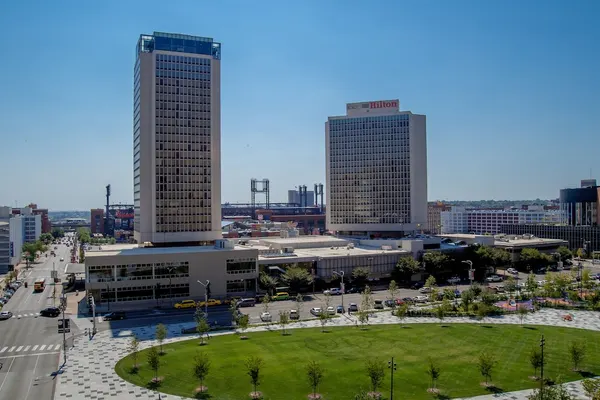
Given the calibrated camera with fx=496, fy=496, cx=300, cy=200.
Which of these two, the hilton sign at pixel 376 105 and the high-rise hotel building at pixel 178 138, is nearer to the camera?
the high-rise hotel building at pixel 178 138

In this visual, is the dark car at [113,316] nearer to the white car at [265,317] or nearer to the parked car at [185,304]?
the parked car at [185,304]

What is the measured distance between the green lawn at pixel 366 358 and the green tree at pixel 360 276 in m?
31.7

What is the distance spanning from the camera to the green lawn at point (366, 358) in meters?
49.8

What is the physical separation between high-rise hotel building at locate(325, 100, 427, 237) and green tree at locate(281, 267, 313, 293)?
50248mm

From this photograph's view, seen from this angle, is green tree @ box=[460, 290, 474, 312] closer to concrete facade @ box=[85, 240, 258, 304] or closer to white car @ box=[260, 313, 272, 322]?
white car @ box=[260, 313, 272, 322]

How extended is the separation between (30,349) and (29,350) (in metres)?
0.49

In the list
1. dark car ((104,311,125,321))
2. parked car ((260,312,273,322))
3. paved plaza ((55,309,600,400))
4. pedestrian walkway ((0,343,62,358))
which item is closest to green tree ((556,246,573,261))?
paved plaza ((55,309,600,400))

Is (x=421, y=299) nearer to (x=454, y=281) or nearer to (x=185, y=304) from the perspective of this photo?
(x=454, y=281)

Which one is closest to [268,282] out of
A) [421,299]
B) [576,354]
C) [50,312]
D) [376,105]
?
[421,299]

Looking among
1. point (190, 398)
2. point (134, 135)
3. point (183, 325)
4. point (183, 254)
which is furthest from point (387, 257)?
point (190, 398)

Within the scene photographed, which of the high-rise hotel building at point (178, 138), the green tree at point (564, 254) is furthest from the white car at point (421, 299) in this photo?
the green tree at point (564, 254)

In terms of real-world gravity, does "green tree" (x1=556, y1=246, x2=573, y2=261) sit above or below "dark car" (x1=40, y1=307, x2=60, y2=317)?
above

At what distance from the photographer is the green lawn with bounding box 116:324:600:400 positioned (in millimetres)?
49750

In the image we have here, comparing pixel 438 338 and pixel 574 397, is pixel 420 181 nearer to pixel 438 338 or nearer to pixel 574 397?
pixel 438 338
